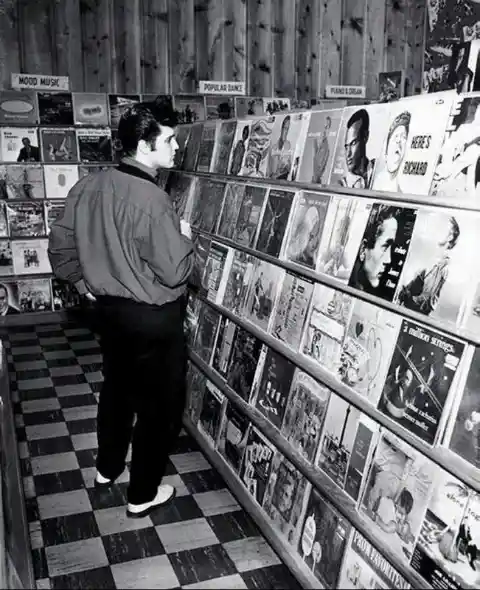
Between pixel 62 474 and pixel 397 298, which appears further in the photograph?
pixel 62 474

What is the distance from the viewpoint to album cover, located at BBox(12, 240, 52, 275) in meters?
5.80

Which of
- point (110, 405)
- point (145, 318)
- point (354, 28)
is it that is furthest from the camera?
point (354, 28)

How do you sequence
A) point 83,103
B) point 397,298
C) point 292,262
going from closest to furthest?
point 397,298 → point 292,262 → point 83,103

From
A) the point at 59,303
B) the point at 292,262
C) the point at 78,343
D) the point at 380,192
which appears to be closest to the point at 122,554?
the point at 292,262

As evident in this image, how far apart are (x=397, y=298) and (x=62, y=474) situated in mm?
2017

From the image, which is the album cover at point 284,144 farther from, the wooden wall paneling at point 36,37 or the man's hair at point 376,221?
the wooden wall paneling at point 36,37

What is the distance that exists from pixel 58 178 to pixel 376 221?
167 inches

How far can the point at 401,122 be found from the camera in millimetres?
2197

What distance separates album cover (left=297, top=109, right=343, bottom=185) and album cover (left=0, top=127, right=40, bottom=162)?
3.60m

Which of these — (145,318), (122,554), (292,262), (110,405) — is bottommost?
(122,554)

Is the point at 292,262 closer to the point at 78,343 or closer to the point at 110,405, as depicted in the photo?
the point at 110,405

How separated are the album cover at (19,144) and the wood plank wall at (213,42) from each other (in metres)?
0.46

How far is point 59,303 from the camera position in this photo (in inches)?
238

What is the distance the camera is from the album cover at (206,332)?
3.50 m
